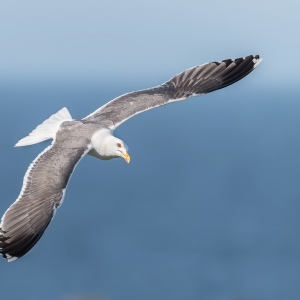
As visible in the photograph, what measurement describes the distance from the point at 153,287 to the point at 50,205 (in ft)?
274

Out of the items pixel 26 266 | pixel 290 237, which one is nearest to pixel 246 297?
pixel 26 266

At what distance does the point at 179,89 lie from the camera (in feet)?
61.7

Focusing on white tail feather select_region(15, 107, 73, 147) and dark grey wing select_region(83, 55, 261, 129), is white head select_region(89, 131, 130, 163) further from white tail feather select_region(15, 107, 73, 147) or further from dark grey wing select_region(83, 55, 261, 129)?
white tail feather select_region(15, 107, 73, 147)

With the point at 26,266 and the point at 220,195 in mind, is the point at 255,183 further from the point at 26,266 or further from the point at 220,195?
the point at 26,266

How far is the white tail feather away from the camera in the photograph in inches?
683

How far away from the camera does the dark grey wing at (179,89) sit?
18062 millimetres

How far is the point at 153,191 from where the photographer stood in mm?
160750

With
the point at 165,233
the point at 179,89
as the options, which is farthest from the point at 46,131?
the point at 165,233

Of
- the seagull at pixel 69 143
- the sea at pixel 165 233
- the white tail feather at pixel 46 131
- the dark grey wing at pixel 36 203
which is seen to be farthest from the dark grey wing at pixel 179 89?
the sea at pixel 165 233

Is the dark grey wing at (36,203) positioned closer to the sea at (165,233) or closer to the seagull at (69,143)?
the seagull at (69,143)

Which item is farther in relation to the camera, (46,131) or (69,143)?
(46,131)

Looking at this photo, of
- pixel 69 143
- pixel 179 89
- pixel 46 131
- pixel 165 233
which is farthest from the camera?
pixel 165 233

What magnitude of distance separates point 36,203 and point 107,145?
7.47ft

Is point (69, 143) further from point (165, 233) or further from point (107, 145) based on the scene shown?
point (165, 233)
